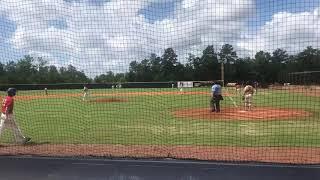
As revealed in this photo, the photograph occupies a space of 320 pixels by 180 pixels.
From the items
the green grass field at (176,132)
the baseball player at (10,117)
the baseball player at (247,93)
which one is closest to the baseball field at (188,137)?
the green grass field at (176,132)

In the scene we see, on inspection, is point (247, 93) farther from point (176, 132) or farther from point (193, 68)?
point (193, 68)

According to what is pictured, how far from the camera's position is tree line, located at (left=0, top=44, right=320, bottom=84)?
11594 mm

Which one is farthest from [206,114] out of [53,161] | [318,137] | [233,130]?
[53,161]

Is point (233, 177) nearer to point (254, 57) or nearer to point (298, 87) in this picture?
point (254, 57)

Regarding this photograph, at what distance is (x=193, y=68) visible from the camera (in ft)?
40.7

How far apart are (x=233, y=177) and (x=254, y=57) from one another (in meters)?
3.92

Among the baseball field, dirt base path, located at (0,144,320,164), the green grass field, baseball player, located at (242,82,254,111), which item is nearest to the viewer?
dirt base path, located at (0,144,320,164)

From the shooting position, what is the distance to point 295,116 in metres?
20.9

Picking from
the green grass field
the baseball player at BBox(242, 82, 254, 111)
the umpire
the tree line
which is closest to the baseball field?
the green grass field

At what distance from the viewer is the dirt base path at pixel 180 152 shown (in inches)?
419

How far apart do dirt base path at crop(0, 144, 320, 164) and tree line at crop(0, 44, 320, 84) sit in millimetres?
1819

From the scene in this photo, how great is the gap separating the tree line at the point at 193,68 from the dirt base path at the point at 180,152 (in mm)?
1819

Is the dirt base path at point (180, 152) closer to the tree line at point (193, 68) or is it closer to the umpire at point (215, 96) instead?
the tree line at point (193, 68)

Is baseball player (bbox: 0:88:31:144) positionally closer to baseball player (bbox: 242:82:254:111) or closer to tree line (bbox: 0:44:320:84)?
tree line (bbox: 0:44:320:84)
